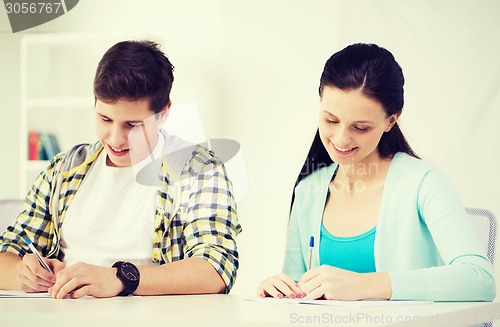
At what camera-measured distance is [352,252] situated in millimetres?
1834

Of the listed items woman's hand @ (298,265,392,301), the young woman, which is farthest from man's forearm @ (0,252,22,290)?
woman's hand @ (298,265,392,301)

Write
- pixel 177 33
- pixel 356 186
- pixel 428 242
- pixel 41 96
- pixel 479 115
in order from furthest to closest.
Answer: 1. pixel 41 96
2. pixel 177 33
3. pixel 479 115
4. pixel 356 186
5. pixel 428 242

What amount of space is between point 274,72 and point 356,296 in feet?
8.30

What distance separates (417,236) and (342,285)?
0.44 meters

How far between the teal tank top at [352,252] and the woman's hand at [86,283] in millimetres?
571

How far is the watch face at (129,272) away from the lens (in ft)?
5.09

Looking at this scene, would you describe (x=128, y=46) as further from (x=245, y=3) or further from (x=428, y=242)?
(x=245, y=3)

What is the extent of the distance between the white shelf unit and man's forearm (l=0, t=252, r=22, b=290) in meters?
2.72

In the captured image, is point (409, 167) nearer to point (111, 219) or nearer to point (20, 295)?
point (111, 219)

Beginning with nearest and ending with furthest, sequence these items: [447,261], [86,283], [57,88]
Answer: [86,283], [447,261], [57,88]

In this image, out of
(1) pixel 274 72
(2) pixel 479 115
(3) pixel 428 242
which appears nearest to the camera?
(3) pixel 428 242

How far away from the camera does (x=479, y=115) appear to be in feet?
10.3

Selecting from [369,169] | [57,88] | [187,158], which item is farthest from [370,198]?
[57,88]

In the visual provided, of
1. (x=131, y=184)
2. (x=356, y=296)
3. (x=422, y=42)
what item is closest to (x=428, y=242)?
(x=356, y=296)
